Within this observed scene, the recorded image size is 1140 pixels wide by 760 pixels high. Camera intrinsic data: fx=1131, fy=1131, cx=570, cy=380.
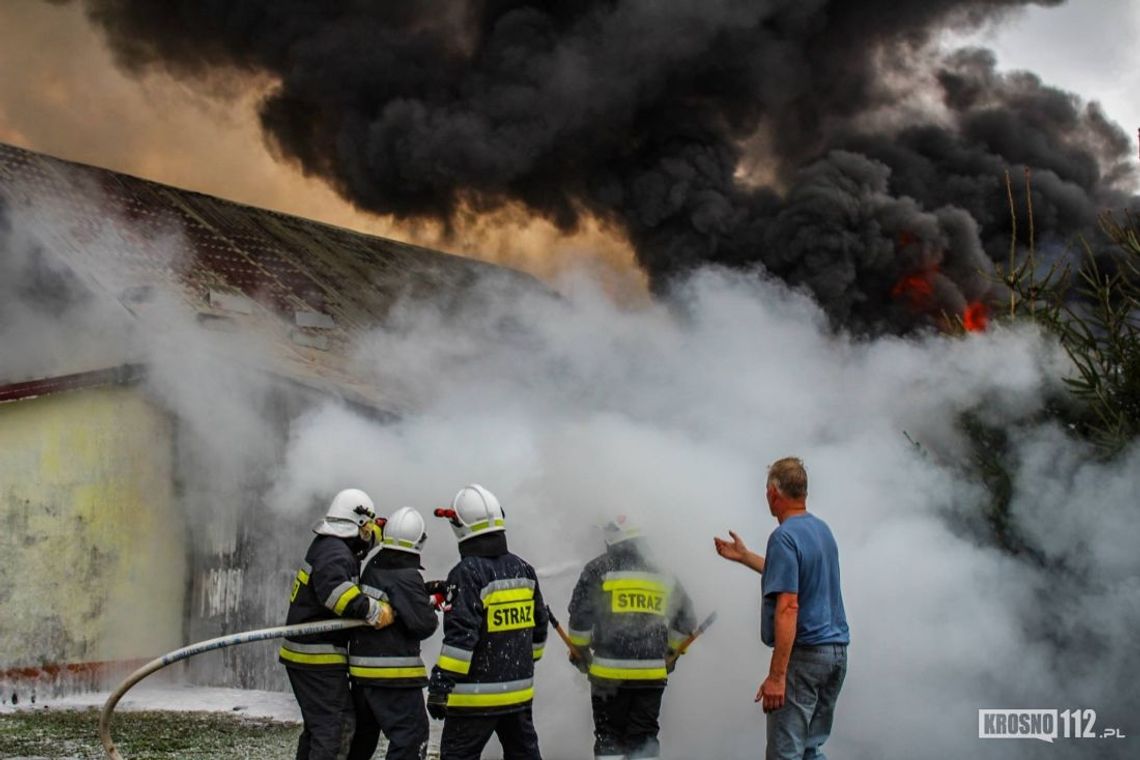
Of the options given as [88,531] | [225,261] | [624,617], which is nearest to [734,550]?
[624,617]

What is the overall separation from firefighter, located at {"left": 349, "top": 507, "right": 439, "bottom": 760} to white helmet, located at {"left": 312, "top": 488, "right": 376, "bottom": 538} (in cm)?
17

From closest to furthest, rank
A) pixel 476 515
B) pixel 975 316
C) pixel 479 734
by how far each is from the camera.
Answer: pixel 479 734, pixel 476 515, pixel 975 316

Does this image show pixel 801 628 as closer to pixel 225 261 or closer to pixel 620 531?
pixel 620 531

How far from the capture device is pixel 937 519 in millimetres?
6887

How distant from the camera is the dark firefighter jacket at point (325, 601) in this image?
5270 mm

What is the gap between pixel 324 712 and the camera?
540cm

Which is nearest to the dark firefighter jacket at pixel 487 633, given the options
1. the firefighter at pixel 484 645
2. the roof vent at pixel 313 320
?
the firefighter at pixel 484 645

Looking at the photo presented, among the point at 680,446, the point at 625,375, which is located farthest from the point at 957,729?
the point at 625,375

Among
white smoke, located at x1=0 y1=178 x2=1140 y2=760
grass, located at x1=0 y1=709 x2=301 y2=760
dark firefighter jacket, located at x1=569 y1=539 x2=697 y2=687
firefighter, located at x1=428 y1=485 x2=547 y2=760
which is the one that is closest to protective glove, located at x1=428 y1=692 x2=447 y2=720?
firefighter, located at x1=428 y1=485 x2=547 y2=760

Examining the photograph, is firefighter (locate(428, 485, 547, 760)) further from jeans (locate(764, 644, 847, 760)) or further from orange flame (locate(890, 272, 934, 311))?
orange flame (locate(890, 272, 934, 311))

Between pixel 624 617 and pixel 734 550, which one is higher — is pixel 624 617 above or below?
below

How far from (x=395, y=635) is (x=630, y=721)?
1.35m

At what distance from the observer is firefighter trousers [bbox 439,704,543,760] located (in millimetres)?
5066

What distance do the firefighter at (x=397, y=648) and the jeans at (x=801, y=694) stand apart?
69.4 inches
